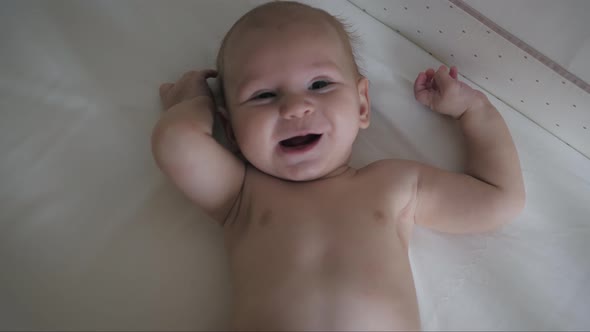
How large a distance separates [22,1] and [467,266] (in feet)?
4.00

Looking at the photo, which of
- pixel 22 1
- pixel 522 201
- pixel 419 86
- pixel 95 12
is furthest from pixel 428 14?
pixel 22 1

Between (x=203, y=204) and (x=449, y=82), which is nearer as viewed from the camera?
(x=203, y=204)

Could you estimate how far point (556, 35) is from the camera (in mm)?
990

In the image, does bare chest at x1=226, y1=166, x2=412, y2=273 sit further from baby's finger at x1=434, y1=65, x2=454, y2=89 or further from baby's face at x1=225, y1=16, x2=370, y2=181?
baby's finger at x1=434, y1=65, x2=454, y2=89

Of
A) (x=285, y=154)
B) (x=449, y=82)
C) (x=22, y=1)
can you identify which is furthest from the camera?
(x=22, y=1)

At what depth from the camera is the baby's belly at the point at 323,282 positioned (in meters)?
0.84

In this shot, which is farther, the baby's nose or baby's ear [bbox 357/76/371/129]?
baby's ear [bbox 357/76/371/129]

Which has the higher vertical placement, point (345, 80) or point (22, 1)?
point (345, 80)

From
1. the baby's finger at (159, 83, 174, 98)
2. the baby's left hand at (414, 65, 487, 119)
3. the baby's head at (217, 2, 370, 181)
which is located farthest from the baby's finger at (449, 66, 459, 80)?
the baby's finger at (159, 83, 174, 98)

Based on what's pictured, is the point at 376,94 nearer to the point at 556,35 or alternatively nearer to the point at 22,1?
the point at 556,35

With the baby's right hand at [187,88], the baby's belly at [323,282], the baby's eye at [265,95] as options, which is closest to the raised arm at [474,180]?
the baby's belly at [323,282]

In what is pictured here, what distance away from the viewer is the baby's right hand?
1.07 m

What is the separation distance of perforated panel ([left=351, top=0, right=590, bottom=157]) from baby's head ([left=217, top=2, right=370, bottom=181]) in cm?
30

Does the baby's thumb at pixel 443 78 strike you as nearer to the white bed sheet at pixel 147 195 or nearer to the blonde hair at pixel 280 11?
the white bed sheet at pixel 147 195
